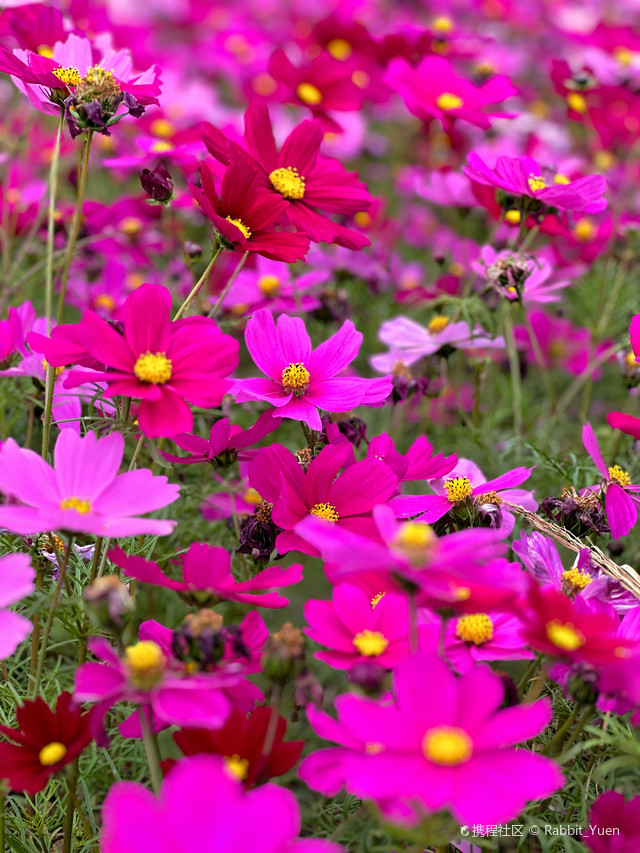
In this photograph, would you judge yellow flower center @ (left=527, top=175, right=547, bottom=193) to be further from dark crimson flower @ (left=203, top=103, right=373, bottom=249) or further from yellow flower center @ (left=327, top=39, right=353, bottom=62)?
yellow flower center @ (left=327, top=39, right=353, bottom=62)

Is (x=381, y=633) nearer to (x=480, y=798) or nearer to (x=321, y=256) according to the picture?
(x=480, y=798)

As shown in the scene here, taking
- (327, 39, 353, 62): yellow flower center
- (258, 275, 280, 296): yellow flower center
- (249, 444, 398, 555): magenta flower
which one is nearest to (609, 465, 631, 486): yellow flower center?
(249, 444, 398, 555): magenta flower

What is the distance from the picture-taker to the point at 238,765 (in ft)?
1.71

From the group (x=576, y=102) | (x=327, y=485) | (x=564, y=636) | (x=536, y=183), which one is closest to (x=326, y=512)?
(x=327, y=485)

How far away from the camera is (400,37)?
4.32 feet

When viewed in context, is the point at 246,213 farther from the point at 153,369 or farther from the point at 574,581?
the point at 574,581

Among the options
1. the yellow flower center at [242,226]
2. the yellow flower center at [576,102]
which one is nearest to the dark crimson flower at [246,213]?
the yellow flower center at [242,226]

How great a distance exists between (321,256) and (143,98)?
2.09ft

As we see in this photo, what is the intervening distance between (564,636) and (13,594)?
0.33 m

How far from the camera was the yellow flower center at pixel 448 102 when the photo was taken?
108 cm

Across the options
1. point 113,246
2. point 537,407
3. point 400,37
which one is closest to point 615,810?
point 537,407

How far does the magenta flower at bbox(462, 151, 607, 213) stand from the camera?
838 millimetres

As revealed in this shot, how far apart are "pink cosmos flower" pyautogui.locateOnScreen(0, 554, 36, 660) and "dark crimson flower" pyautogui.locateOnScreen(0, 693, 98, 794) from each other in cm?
8

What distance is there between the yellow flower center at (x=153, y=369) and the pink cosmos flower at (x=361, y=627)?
0.67 ft
